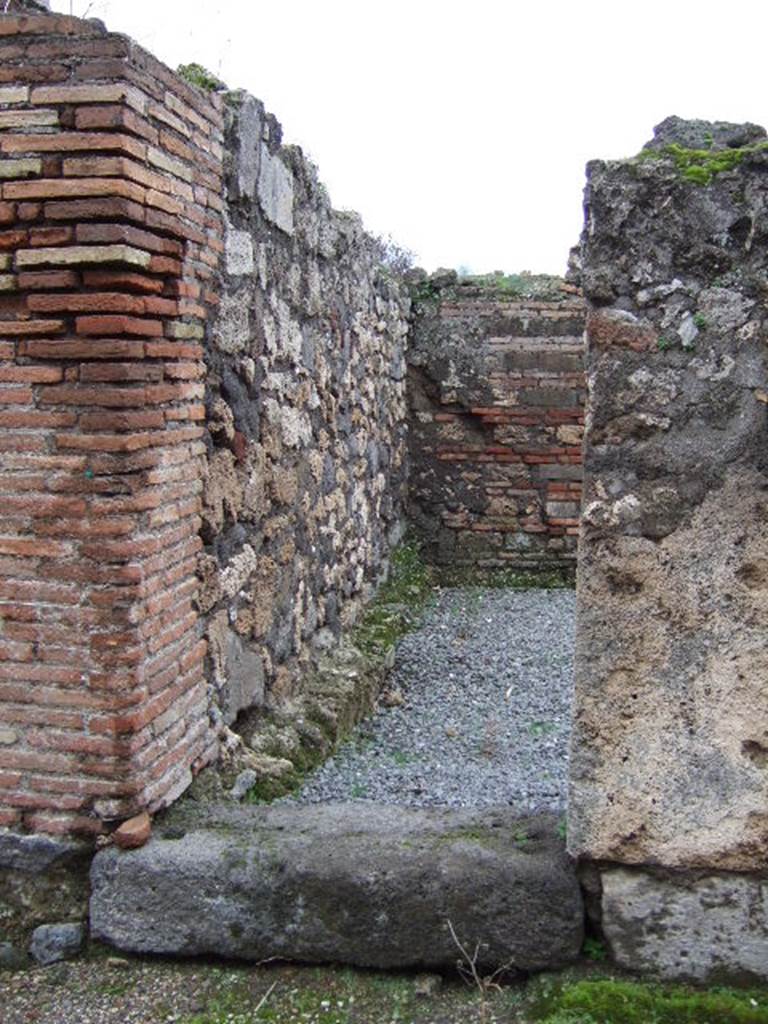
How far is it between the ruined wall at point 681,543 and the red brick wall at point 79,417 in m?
1.16

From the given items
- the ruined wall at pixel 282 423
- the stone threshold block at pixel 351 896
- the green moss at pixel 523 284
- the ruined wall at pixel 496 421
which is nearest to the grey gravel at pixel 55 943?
the stone threshold block at pixel 351 896

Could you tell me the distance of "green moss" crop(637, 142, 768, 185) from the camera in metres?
2.30

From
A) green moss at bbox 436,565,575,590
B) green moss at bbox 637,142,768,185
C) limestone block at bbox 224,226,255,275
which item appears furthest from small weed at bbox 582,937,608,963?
green moss at bbox 436,565,575,590

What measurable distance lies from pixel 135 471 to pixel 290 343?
1.95 meters

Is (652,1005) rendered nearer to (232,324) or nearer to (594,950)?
(594,950)

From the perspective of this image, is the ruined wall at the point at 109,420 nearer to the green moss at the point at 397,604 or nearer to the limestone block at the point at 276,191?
the limestone block at the point at 276,191

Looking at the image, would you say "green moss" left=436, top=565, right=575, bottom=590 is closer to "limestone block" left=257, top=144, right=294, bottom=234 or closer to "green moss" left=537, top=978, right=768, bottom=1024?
"limestone block" left=257, top=144, right=294, bottom=234

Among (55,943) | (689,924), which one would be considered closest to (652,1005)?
(689,924)

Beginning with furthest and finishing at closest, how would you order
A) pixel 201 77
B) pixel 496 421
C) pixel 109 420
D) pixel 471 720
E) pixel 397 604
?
1. pixel 496 421
2. pixel 397 604
3. pixel 471 720
4. pixel 201 77
5. pixel 109 420

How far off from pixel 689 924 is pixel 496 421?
20.5 ft

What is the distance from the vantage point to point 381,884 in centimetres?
259

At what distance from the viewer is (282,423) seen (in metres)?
4.45

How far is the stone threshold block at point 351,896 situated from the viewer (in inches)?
100

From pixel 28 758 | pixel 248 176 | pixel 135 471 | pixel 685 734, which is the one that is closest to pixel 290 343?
pixel 248 176
